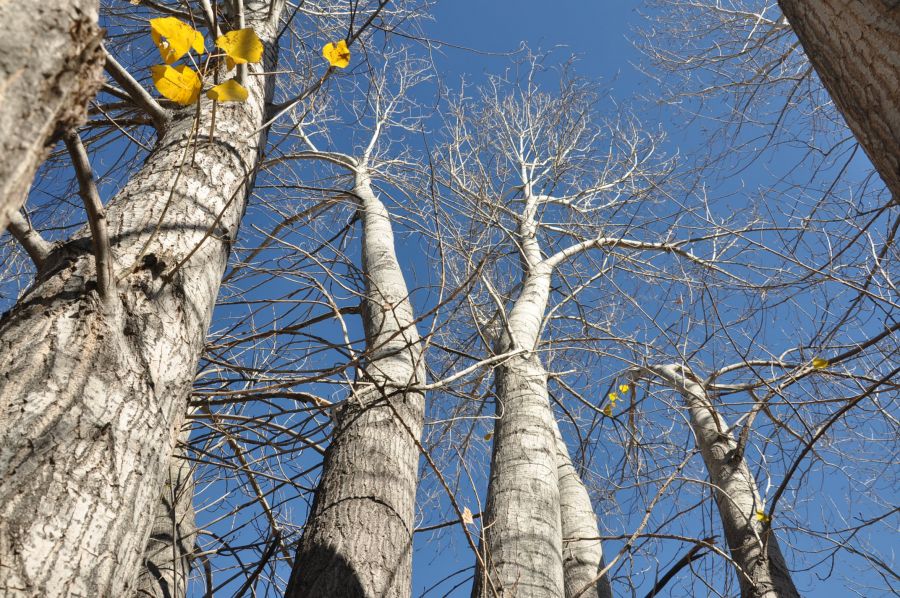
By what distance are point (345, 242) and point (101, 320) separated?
2385 mm

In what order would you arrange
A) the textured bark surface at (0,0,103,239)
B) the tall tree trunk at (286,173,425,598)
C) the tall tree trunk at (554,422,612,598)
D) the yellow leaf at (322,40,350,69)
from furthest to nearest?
the tall tree trunk at (554,422,612,598) < the tall tree trunk at (286,173,425,598) < the yellow leaf at (322,40,350,69) < the textured bark surface at (0,0,103,239)

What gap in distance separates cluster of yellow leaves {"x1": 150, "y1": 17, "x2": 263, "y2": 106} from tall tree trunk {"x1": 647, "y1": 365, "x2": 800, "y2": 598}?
191 centimetres

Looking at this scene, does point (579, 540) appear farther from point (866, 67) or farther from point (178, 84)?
point (178, 84)

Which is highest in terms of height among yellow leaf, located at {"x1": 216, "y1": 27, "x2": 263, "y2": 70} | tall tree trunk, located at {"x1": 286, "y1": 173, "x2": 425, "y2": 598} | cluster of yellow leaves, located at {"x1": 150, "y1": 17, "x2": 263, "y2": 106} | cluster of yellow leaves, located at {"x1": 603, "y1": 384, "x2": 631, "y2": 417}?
cluster of yellow leaves, located at {"x1": 603, "y1": 384, "x2": 631, "y2": 417}

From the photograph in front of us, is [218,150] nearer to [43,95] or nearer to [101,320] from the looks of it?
[101,320]

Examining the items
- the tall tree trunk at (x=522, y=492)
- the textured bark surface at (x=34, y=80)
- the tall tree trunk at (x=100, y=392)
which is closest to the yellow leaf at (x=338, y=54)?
the tall tree trunk at (x=100, y=392)

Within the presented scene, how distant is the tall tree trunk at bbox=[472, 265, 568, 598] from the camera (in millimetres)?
1961

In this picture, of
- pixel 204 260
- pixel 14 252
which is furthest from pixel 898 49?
pixel 14 252

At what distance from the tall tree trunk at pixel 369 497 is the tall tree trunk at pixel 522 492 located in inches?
9.6

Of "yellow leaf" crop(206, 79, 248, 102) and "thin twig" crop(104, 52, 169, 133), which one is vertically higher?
"thin twig" crop(104, 52, 169, 133)

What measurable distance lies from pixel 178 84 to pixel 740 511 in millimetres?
2609

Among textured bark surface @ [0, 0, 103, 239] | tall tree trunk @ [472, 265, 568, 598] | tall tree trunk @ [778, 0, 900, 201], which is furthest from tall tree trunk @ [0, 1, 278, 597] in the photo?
tall tree trunk @ [778, 0, 900, 201]

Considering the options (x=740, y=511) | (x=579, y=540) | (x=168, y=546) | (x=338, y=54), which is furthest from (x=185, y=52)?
(x=740, y=511)

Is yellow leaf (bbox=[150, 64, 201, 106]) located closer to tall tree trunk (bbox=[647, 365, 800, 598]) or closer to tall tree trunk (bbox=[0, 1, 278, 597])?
tall tree trunk (bbox=[0, 1, 278, 597])
